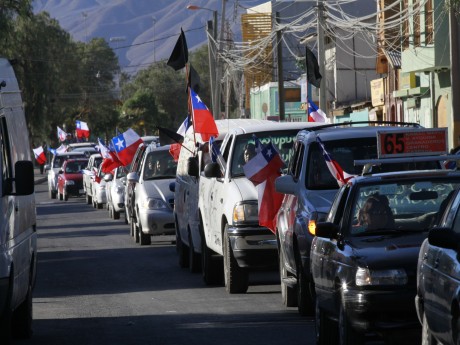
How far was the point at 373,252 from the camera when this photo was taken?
10602 mm

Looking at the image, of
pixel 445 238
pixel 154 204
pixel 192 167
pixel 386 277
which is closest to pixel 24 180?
pixel 386 277

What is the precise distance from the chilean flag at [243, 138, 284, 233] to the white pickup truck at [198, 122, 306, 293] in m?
0.23

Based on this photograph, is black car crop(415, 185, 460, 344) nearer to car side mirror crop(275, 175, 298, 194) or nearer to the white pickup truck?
car side mirror crop(275, 175, 298, 194)

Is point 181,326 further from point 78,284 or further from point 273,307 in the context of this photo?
point 78,284

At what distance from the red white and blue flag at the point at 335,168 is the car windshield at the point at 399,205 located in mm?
2569

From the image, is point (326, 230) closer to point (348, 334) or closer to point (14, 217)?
point (348, 334)

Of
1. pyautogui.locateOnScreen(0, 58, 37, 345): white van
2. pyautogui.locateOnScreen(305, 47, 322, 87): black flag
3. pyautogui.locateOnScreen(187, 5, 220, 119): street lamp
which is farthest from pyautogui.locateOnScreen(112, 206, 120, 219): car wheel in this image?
pyautogui.locateOnScreen(0, 58, 37, 345): white van

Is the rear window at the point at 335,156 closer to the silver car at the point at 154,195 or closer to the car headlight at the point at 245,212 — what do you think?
the car headlight at the point at 245,212

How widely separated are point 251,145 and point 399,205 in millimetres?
5934

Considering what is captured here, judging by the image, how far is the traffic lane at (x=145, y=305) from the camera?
13.0 metres

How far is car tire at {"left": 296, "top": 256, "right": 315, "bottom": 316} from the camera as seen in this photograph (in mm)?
13821

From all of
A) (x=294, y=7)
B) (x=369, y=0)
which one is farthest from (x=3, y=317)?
(x=294, y=7)

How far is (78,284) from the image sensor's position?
19.2m

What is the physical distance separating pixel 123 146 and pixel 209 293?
1771 centimetres
